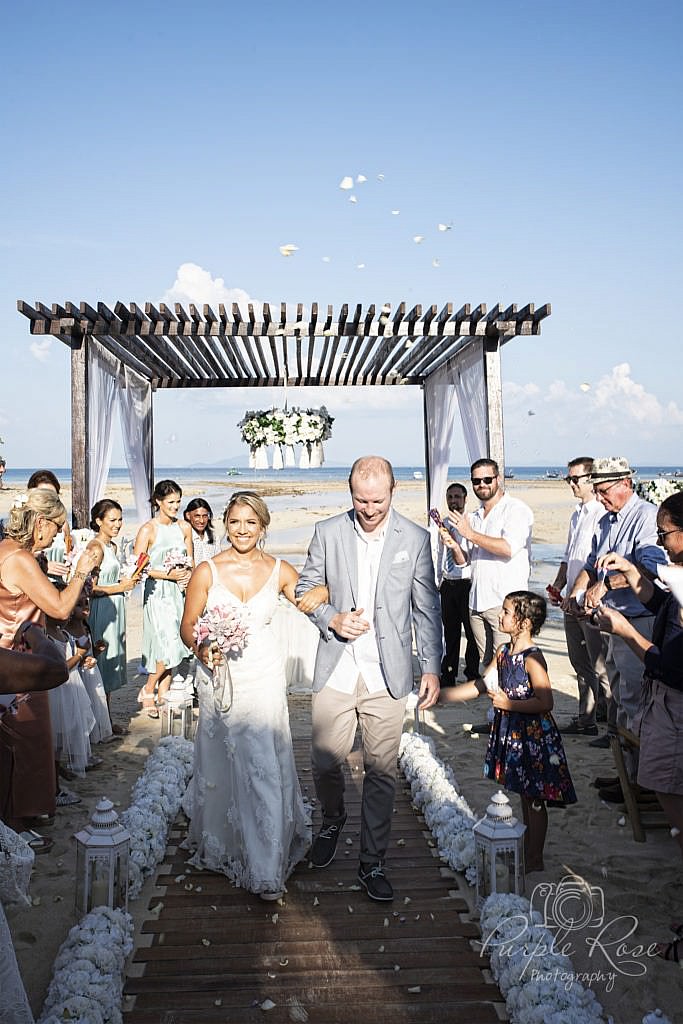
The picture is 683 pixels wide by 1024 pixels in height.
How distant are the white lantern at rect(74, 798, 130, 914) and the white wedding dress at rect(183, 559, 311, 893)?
68 cm

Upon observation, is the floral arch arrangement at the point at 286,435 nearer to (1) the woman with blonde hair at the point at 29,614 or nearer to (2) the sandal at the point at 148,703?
(2) the sandal at the point at 148,703

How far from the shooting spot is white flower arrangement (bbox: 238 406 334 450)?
10.2 m

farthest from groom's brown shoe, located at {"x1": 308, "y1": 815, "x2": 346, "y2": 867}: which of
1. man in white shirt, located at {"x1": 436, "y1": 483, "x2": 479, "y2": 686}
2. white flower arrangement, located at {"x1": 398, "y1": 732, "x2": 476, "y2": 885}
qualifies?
man in white shirt, located at {"x1": 436, "y1": 483, "x2": 479, "y2": 686}

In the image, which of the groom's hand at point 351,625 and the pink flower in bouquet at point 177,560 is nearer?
the groom's hand at point 351,625

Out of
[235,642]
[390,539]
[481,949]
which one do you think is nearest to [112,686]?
[235,642]

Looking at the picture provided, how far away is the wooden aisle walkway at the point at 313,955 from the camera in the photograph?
3016 mm

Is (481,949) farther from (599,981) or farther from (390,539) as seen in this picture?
(390,539)

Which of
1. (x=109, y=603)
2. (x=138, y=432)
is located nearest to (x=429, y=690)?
(x=109, y=603)

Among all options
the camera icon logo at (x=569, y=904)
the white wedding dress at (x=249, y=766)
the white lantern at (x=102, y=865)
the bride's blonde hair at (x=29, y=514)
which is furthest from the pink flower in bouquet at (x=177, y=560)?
the camera icon logo at (x=569, y=904)

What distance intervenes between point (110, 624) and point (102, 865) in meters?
3.61

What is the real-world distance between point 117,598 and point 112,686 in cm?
78

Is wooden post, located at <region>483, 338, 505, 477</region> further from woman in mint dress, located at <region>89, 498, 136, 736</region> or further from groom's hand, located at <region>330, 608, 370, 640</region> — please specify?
groom's hand, located at <region>330, 608, 370, 640</region>

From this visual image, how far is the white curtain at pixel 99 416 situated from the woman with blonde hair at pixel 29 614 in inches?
177

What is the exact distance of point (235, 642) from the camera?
3990mm
